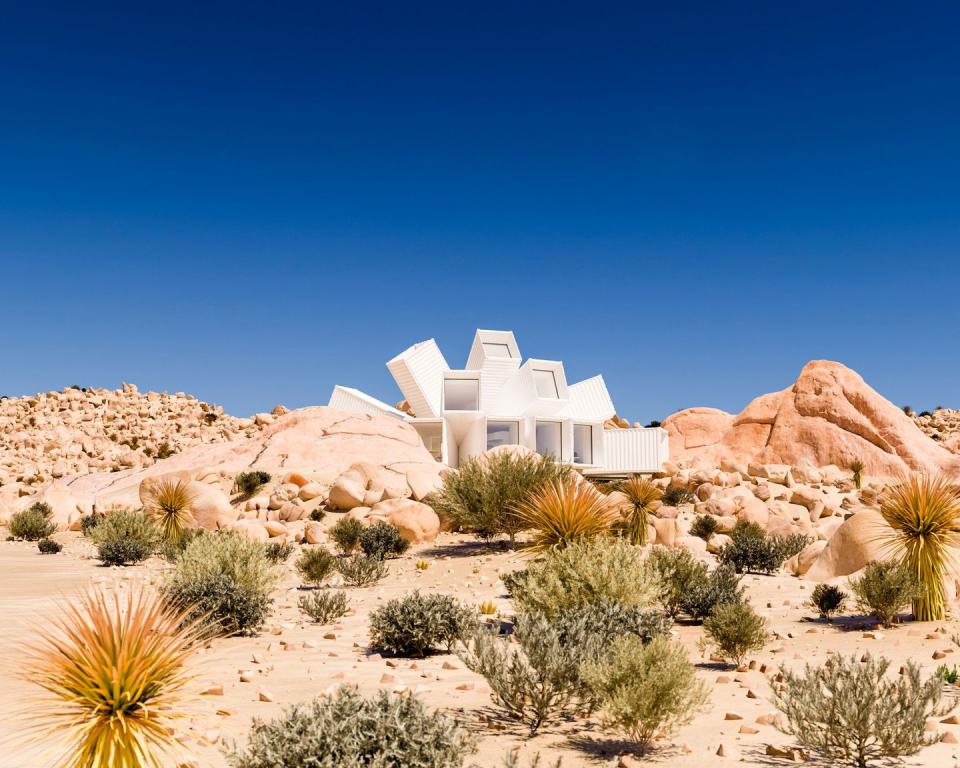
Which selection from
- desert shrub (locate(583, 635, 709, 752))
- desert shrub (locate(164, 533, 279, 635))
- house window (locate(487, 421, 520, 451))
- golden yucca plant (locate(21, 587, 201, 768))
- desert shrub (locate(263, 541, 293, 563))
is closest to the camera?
golden yucca plant (locate(21, 587, 201, 768))

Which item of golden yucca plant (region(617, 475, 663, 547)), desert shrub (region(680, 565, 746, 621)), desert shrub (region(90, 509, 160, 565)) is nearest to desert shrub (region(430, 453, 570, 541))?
golden yucca plant (region(617, 475, 663, 547))

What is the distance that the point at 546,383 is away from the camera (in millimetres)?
47344

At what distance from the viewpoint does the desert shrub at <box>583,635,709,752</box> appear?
533cm

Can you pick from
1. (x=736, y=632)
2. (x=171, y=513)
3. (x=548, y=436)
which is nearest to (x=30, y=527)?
(x=171, y=513)

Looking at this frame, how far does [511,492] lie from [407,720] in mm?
13522

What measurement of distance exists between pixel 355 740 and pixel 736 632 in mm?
5070

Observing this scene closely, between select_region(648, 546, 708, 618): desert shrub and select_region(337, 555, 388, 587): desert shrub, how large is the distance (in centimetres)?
533

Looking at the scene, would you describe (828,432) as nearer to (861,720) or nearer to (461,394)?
(461,394)

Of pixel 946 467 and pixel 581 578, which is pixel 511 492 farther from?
pixel 946 467

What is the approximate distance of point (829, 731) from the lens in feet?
16.7

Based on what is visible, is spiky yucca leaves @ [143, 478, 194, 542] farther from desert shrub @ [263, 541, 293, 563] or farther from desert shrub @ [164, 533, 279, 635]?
desert shrub @ [164, 533, 279, 635]

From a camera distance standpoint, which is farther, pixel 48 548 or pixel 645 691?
pixel 48 548

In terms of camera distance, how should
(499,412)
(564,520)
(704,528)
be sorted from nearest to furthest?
(564,520), (704,528), (499,412)

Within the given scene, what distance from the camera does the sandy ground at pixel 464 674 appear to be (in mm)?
5336
